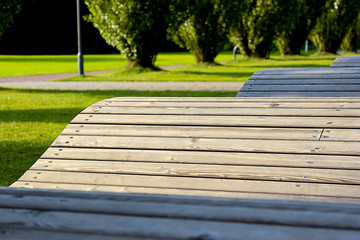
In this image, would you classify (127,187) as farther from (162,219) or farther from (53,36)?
(53,36)

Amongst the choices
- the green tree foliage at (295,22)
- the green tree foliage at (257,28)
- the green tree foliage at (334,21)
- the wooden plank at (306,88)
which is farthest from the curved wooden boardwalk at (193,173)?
the green tree foliage at (334,21)

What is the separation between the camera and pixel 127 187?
115 inches

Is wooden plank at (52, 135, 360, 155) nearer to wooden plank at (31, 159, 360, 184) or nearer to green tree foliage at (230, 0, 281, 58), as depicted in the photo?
wooden plank at (31, 159, 360, 184)

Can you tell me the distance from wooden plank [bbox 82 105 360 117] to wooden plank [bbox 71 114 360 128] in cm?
5

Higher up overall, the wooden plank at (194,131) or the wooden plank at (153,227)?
the wooden plank at (153,227)

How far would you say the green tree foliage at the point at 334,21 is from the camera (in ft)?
78.3

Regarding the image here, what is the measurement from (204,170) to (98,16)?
13.6 metres

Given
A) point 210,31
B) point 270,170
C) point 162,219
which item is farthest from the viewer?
point 210,31

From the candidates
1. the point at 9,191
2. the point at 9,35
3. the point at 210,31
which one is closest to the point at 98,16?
the point at 210,31

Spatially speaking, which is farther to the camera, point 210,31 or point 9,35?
point 9,35

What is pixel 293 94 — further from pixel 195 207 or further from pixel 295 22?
pixel 295 22

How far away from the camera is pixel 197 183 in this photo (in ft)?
9.44

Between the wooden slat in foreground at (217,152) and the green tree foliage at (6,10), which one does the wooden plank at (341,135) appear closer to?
the wooden slat in foreground at (217,152)

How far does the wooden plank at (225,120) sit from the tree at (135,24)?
11835 millimetres
